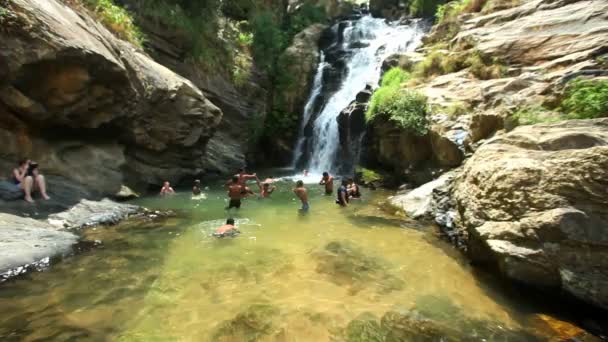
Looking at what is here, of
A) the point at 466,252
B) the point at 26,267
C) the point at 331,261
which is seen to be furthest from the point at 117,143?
the point at 466,252

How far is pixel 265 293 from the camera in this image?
18.7ft

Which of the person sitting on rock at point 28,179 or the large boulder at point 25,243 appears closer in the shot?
the large boulder at point 25,243

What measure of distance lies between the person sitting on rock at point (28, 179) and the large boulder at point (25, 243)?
165 cm

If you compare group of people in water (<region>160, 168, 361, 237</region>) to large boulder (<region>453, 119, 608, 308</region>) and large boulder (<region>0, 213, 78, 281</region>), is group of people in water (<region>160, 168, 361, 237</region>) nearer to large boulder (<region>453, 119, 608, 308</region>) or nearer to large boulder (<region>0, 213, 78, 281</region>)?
→ large boulder (<region>0, 213, 78, 281</region>)

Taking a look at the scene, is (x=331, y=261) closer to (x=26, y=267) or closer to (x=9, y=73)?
(x=26, y=267)

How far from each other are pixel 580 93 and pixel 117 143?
13.8m

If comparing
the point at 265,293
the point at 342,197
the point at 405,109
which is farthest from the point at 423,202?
the point at 265,293

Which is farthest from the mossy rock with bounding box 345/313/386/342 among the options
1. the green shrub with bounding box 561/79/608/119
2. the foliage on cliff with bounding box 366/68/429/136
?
the foliage on cliff with bounding box 366/68/429/136

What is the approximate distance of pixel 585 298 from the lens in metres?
4.58

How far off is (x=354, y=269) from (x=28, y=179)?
823 centimetres

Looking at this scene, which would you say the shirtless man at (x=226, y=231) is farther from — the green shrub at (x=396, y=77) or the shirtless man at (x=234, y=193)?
the green shrub at (x=396, y=77)

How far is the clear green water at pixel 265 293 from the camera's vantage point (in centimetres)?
462

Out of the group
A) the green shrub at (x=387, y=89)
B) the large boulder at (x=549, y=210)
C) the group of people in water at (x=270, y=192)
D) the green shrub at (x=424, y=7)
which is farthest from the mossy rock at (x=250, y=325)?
the green shrub at (x=424, y=7)

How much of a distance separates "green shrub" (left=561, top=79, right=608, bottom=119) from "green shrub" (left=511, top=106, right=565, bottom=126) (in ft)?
0.91
